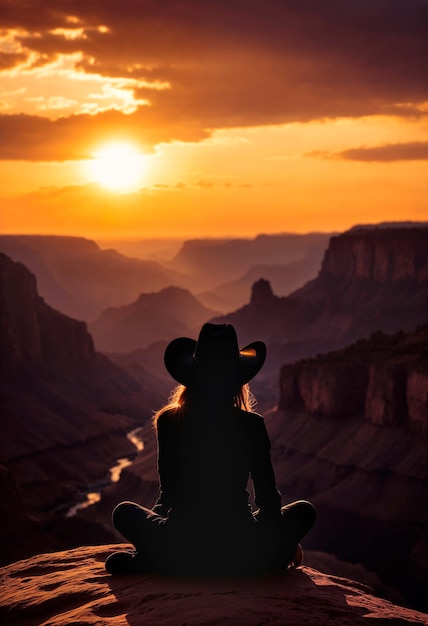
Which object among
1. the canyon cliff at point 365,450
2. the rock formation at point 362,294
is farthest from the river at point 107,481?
the rock formation at point 362,294

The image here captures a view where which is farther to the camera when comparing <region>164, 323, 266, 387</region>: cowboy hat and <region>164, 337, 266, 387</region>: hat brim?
<region>164, 337, 266, 387</region>: hat brim

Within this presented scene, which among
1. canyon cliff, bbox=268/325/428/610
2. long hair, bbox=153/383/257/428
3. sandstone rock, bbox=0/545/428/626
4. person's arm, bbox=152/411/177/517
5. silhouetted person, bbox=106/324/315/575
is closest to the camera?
sandstone rock, bbox=0/545/428/626

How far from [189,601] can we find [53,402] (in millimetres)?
123971

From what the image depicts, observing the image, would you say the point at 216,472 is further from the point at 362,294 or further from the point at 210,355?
the point at 362,294

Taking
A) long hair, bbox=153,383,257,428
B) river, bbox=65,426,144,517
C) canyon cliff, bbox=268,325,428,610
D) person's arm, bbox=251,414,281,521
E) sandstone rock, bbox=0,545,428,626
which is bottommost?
river, bbox=65,426,144,517

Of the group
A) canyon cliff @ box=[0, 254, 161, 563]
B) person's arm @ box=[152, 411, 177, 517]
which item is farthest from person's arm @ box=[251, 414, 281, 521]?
canyon cliff @ box=[0, 254, 161, 563]

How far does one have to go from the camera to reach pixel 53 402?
133 m

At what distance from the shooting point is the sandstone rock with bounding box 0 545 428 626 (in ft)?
34.7

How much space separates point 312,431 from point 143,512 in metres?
88.1

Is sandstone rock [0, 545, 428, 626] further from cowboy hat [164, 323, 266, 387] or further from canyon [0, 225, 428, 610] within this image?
canyon [0, 225, 428, 610]

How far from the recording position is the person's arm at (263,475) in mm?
12625

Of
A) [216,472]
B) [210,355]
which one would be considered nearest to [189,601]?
[216,472]

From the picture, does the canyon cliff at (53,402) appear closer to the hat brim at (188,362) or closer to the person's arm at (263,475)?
the person's arm at (263,475)

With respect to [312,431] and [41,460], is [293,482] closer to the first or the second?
[312,431]
